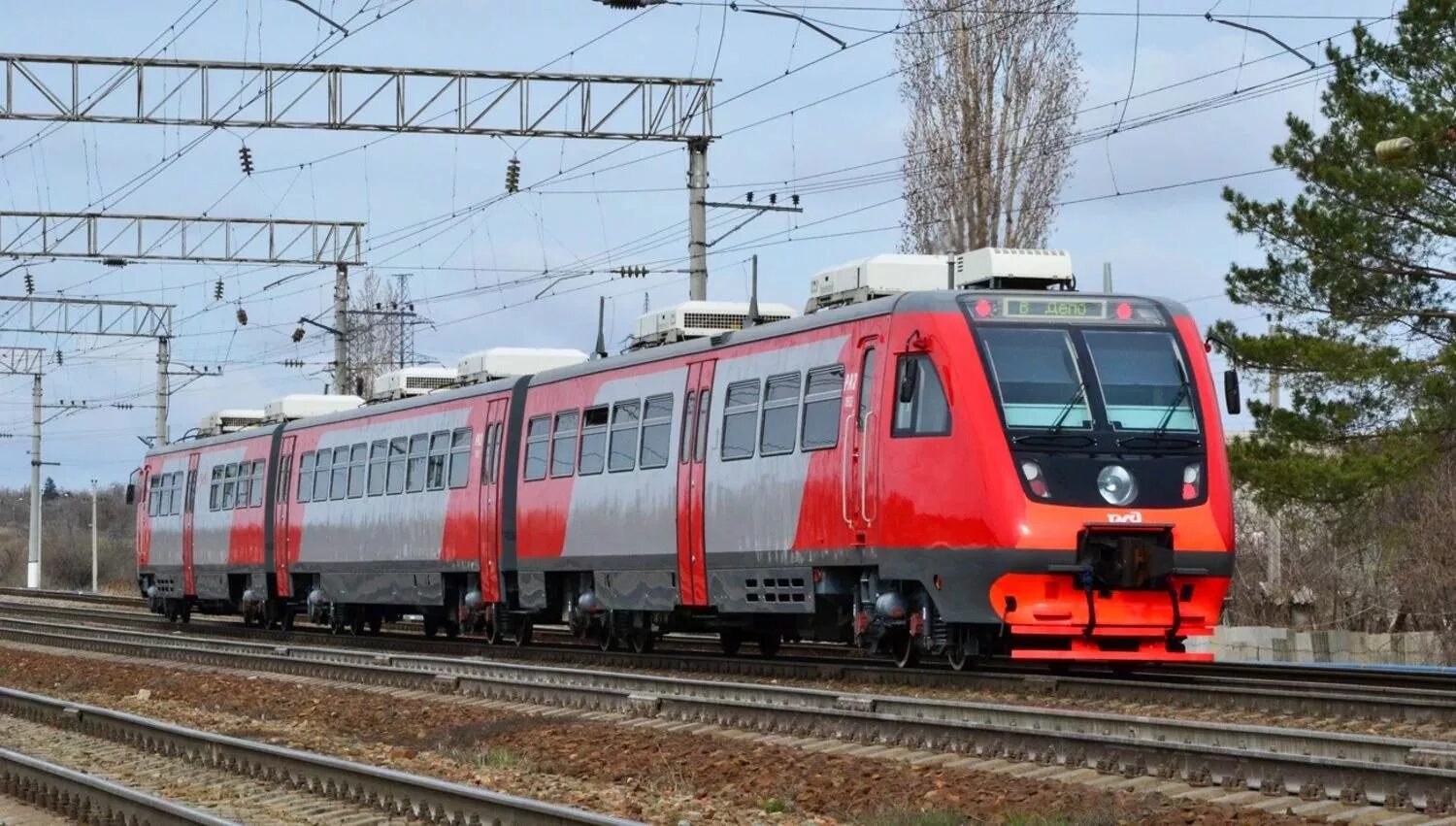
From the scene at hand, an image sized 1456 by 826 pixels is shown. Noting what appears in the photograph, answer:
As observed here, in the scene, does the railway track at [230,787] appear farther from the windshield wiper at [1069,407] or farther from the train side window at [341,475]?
the train side window at [341,475]

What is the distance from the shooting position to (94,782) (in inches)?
461

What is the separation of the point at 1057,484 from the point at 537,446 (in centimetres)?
913

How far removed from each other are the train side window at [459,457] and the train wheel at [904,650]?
8.87m

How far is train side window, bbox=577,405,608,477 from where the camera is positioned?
21938mm

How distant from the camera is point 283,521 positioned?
3212 centimetres

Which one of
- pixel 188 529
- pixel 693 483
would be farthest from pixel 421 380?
pixel 693 483

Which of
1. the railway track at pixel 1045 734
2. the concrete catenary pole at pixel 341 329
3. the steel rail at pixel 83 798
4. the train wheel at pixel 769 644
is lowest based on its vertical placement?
the steel rail at pixel 83 798

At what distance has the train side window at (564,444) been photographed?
22.6 m

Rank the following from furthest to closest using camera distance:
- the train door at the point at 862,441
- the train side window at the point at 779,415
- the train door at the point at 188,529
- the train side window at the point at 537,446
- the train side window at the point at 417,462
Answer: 1. the train door at the point at 188,529
2. the train side window at the point at 417,462
3. the train side window at the point at 537,446
4. the train side window at the point at 779,415
5. the train door at the point at 862,441

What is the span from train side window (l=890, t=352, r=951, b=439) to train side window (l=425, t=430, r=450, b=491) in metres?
10.8

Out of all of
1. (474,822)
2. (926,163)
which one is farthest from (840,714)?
(926,163)

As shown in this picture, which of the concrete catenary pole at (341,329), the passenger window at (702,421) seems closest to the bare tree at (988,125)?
the concrete catenary pole at (341,329)

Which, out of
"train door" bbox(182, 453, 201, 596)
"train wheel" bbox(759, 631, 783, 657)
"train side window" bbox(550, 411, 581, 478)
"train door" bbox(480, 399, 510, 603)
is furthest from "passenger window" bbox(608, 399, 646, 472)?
"train door" bbox(182, 453, 201, 596)

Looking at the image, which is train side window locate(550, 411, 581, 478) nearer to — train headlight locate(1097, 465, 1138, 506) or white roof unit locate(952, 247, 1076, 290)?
white roof unit locate(952, 247, 1076, 290)
